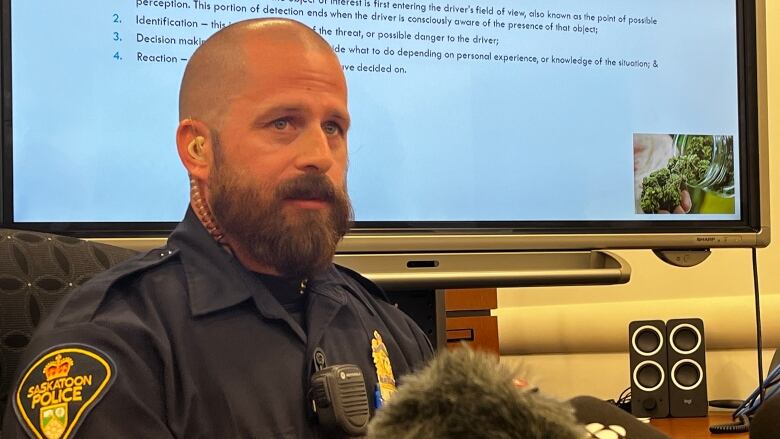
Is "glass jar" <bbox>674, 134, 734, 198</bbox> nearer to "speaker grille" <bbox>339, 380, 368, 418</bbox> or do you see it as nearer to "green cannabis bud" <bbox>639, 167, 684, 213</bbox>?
"green cannabis bud" <bbox>639, 167, 684, 213</bbox>

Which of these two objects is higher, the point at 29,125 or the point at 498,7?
the point at 498,7

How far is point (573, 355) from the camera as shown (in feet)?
6.60

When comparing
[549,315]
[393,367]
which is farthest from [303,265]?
[549,315]

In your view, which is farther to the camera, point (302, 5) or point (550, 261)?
point (550, 261)

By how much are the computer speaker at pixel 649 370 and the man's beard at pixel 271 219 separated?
0.92 metres

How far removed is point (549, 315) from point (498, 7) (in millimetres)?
716

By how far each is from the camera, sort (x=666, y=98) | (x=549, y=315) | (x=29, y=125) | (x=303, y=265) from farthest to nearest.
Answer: (x=549, y=315)
(x=666, y=98)
(x=29, y=125)
(x=303, y=265)

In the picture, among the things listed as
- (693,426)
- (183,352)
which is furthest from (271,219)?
(693,426)

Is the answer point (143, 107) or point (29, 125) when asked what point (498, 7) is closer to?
point (143, 107)

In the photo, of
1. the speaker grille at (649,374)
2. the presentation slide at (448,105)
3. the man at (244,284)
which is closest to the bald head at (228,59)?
the man at (244,284)

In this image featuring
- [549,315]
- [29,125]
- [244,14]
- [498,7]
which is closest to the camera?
[29,125]

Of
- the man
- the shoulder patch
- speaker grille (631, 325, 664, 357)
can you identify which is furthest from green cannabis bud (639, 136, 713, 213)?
the shoulder patch

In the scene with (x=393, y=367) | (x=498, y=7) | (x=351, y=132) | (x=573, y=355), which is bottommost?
(x=573, y=355)

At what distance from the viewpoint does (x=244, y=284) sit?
83cm
